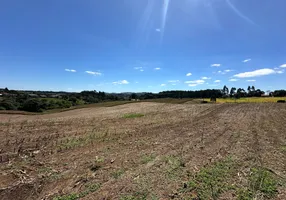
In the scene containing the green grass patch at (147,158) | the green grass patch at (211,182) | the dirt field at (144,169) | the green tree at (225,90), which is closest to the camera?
the green grass patch at (211,182)

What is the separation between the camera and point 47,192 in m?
4.19

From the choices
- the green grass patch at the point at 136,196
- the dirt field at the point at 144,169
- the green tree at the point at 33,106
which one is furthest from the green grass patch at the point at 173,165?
the green tree at the point at 33,106

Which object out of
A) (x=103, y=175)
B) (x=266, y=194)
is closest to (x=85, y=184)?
(x=103, y=175)

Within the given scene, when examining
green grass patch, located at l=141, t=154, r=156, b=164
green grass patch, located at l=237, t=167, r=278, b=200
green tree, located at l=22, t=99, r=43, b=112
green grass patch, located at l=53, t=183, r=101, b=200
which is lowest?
green tree, located at l=22, t=99, r=43, b=112

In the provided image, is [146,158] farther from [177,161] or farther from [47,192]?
[47,192]

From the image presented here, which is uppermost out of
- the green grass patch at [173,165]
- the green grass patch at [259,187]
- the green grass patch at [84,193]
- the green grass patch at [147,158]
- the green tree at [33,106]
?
the green grass patch at [259,187]

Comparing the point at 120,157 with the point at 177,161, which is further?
the point at 120,157

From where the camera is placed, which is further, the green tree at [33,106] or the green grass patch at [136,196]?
the green tree at [33,106]

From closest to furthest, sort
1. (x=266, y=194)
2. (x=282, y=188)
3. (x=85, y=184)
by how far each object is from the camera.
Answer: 1. (x=266, y=194)
2. (x=282, y=188)
3. (x=85, y=184)

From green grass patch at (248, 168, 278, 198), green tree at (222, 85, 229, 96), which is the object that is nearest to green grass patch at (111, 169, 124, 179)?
green grass patch at (248, 168, 278, 198)

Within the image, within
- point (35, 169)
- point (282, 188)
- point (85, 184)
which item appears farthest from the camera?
point (35, 169)

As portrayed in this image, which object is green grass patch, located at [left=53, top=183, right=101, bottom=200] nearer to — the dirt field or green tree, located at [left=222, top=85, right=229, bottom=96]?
the dirt field

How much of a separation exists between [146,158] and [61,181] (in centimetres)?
254

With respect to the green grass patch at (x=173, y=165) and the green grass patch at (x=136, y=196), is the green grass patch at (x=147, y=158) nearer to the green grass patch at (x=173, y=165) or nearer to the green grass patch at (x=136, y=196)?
the green grass patch at (x=173, y=165)
